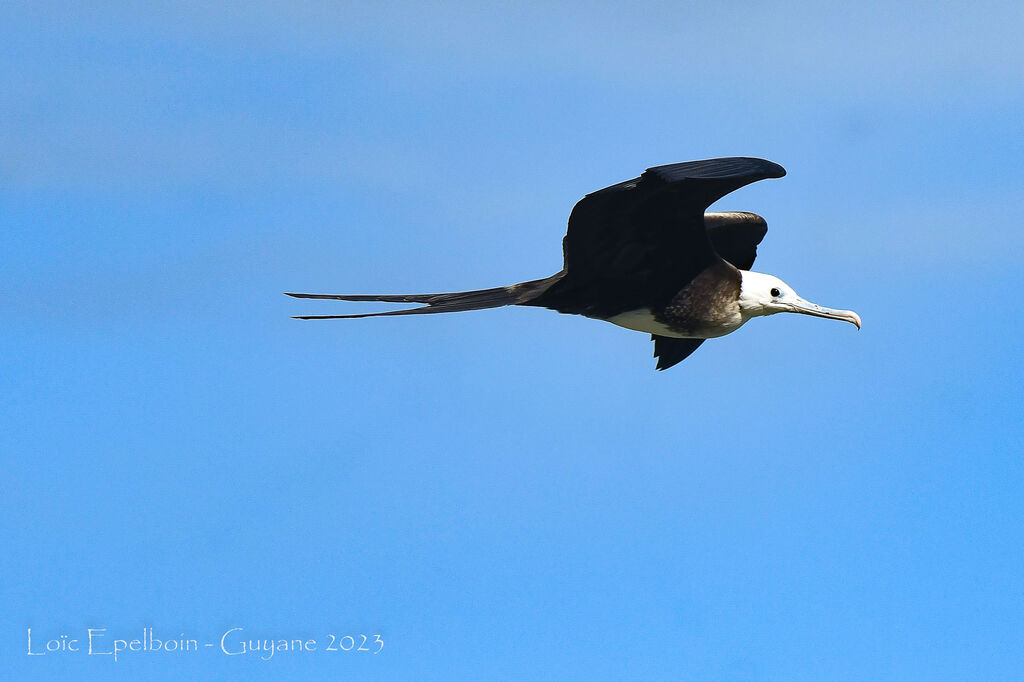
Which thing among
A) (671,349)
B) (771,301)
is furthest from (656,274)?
(671,349)

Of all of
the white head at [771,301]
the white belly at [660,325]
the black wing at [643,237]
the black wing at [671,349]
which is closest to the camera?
the black wing at [643,237]

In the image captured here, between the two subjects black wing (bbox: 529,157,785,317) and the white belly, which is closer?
black wing (bbox: 529,157,785,317)

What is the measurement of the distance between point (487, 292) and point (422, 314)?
75 cm

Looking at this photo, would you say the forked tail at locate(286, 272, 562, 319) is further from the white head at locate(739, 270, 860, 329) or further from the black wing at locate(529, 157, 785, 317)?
the white head at locate(739, 270, 860, 329)

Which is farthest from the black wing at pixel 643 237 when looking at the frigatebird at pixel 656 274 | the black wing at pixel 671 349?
the black wing at pixel 671 349

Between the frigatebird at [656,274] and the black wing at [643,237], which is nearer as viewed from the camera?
the black wing at [643,237]

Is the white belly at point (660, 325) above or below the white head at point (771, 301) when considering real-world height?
below

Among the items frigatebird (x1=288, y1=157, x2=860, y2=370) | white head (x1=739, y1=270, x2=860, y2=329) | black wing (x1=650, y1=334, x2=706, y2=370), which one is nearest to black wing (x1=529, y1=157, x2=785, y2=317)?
frigatebird (x1=288, y1=157, x2=860, y2=370)

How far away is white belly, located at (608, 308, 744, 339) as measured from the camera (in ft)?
28.7

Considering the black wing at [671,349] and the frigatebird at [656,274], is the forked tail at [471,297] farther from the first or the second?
the black wing at [671,349]

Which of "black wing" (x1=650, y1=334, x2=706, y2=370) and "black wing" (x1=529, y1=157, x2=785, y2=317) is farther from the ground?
"black wing" (x1=650, y1=334, x2=706, y2=370)

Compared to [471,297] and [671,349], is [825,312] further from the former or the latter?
[471,297]

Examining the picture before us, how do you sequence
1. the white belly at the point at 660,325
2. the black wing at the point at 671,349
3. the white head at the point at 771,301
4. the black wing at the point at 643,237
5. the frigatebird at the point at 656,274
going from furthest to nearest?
1. the black wing at the point at 671,349
2. the white head at the point at 771,301
3. the white belly at the point at 660,325
4. the frigatebird at the point at 656,274
5. the black wing at the point at 643,237

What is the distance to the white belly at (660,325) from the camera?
344 inches
